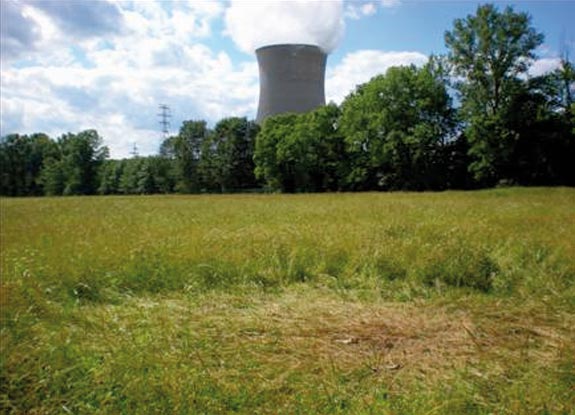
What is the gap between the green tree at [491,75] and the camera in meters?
32.2

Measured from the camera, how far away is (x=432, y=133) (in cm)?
3741

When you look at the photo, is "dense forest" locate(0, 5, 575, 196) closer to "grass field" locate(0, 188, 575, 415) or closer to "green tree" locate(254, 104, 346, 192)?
"green tree" locate(254, 104, 346, 192)

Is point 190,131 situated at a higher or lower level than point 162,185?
higher

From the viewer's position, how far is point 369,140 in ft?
135

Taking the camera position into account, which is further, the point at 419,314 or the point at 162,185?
the point at 162,185

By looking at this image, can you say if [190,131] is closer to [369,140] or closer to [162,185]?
[162,185]

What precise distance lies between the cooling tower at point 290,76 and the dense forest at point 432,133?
14.2 ft

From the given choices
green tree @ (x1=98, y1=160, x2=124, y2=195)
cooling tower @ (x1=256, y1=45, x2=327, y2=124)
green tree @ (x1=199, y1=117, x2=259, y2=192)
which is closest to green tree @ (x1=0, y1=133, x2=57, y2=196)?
green tree @ (x1=98, y1=160, x2=124, y2=195)

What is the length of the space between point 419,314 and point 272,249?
2.85m

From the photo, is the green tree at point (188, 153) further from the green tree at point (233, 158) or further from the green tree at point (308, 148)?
the green tree at point (308, 148)

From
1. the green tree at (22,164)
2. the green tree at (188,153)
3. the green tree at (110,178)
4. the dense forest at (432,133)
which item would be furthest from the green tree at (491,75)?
the green tree at (22,164)

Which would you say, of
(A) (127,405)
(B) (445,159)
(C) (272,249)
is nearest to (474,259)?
(C) (272,249)

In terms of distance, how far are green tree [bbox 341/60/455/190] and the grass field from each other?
3149 centimetres

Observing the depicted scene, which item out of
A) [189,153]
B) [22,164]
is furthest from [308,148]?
[22,164]
